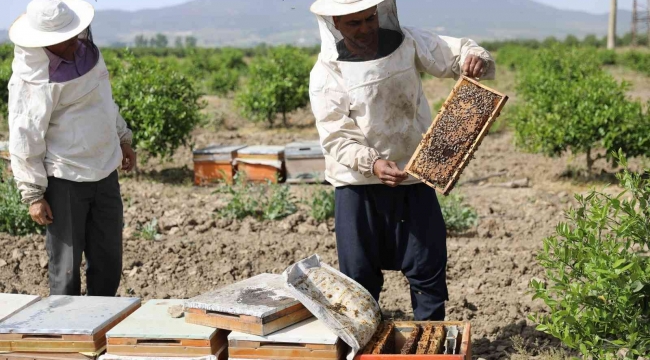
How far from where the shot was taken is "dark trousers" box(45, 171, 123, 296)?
4.14 m

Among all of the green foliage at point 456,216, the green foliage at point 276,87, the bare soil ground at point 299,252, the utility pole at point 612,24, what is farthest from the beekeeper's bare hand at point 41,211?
the utility pole at point 612,24

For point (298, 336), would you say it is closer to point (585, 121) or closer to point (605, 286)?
point (605, 286)

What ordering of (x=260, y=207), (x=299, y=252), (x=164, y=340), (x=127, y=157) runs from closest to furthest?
(x=164, y=340), (x=127, y=157), (x=299, y=252), (x=260, y=207)

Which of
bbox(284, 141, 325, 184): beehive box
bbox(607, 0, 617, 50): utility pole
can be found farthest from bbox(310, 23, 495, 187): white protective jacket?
bbox(607, 0, 617, 50): utility pole

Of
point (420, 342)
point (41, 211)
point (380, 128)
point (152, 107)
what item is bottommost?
Answer: point (152, 107)

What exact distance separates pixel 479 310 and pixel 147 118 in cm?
566

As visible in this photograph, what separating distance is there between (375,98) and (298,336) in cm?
122

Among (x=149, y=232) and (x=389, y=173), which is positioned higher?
(x=389, y=173)

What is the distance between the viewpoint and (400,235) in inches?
150

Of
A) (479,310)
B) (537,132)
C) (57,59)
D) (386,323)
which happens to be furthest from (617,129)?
(57,59)

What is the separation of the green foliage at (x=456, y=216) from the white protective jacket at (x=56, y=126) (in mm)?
3438

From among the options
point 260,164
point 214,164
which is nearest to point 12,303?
point 260,164

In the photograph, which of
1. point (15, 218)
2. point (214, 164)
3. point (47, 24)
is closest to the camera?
point (47, 24)

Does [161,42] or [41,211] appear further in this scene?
[161,42]
